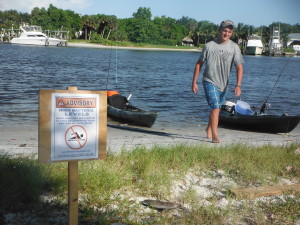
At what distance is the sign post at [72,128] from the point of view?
309 cm

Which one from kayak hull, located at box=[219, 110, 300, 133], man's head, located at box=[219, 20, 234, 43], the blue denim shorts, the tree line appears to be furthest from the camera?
the tree line

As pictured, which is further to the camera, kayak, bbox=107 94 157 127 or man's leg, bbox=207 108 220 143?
kayak, bbox=107 94 157 127

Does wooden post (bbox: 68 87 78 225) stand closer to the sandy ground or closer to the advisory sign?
the advisory sign

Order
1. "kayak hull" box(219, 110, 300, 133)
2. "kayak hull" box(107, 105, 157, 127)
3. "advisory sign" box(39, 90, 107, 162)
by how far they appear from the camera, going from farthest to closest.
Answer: "kayak hull" box(107, 105, 157, 127) → "kayak hull" box(219, 110, 300, 133) → "advisory sign" box(39, 90, 107, 162)

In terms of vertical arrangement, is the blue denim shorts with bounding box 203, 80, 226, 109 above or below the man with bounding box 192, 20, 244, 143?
below

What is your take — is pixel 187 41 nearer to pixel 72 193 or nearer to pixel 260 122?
pixel 260 122

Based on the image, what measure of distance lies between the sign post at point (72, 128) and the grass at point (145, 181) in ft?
2.57

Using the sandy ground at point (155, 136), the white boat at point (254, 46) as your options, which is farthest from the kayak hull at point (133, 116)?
the white boat at point (254, 46)

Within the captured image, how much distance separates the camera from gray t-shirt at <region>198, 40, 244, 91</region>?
6.89 m

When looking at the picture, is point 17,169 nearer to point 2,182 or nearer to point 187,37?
point 2,182

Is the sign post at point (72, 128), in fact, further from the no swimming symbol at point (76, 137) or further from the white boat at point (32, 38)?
the white boat at point (32, 38)

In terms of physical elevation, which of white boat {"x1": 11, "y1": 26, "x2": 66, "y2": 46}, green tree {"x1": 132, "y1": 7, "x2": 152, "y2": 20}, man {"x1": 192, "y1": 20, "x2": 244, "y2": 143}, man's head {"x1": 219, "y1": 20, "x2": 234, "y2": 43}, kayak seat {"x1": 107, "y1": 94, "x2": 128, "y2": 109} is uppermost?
green tree {"x1": 132, "y1": 7, "x2": 152, "y2": 20}

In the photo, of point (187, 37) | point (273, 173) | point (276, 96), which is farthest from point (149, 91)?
point (187, 37)

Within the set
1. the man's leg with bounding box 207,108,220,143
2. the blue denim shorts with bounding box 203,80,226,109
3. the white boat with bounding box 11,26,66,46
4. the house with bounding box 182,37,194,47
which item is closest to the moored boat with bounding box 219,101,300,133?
the man's leg with bounding box 207,108,220,143
